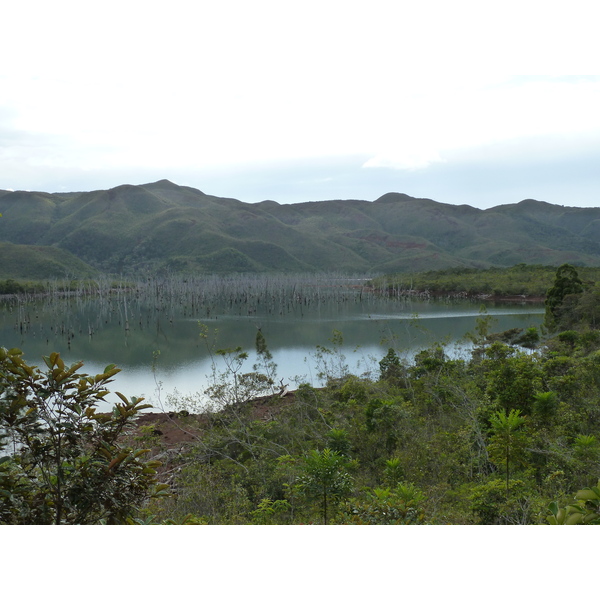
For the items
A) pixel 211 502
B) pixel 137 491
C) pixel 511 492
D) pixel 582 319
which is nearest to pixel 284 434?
pixel 211 502

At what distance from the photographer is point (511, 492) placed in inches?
133

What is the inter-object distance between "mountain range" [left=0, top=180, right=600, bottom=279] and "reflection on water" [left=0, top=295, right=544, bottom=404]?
20633mm

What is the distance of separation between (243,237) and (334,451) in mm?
66122

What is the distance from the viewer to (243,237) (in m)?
69.0

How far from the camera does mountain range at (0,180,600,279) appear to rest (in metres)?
55.1

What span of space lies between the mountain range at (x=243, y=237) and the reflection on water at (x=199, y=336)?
20.6 meters

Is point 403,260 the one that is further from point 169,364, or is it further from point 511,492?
point 511,492

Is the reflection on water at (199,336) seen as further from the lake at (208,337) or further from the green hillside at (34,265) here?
the green hillside at (34,265)

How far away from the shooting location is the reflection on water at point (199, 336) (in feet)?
35.3

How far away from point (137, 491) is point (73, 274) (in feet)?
141

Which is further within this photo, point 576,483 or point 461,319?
point 461,319

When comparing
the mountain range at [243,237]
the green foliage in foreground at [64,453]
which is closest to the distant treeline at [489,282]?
the mountain range at [243,237]

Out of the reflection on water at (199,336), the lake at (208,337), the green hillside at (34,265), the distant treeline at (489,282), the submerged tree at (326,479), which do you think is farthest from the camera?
the green hillside at (34,265)

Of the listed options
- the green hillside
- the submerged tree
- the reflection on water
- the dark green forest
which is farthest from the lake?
the green hillside
